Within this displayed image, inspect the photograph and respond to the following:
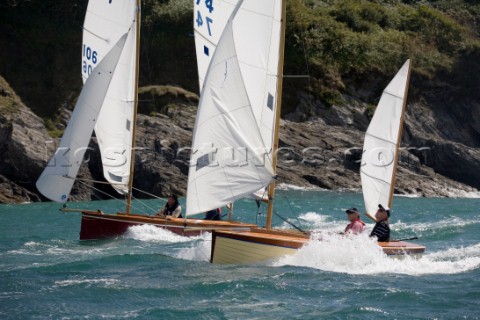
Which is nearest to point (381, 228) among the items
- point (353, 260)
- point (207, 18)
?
point (353, 260)

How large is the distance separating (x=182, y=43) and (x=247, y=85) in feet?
104

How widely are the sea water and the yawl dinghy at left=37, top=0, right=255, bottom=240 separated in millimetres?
514

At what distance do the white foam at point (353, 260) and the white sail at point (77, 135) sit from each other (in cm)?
736

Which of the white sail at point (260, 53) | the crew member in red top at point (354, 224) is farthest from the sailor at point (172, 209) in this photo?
the crew member in red top at point (354, 224)

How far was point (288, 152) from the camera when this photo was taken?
134ft

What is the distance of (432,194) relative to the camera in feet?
133

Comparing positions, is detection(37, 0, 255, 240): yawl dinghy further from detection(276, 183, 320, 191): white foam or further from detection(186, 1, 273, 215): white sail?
detection(276, 183, 320, 191): white foam

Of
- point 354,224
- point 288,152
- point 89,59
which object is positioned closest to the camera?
point 354,224

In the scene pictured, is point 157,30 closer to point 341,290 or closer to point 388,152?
point 388,152

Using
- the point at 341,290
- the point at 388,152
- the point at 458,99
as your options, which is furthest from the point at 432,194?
the point at 341,290

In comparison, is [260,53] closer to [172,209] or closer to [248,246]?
[248,246]

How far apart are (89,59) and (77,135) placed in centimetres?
374

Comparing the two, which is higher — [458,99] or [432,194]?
[458,99]

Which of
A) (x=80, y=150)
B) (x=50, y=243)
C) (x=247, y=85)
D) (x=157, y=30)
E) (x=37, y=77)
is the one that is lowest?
(x=50, y=243)
